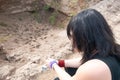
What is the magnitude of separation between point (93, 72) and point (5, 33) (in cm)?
290

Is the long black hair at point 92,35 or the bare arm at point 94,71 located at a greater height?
the long black hair at point 92,35

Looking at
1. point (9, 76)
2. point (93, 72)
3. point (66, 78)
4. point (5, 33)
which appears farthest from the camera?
point (5, 33)

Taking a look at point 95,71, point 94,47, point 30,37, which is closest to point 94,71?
point 95,71

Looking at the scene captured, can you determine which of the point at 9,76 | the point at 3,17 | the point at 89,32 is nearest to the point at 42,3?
the point at 3,17

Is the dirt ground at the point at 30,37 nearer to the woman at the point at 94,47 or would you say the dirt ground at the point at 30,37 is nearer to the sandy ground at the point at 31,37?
the sandy ground at the point at 31,37

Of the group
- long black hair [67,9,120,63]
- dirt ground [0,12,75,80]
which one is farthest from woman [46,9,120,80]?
dirt ground [0,12,75,80]

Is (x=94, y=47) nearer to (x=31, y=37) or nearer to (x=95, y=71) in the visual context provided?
(x=95, y=71)

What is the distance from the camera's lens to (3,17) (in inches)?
197

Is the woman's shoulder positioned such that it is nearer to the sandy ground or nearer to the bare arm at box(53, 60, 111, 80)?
the bare arm at box(53, 60, 111, 80)

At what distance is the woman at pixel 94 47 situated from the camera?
189 centimetres

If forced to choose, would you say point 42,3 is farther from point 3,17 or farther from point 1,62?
point 1,62

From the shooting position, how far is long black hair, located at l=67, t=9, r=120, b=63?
6.37 feet

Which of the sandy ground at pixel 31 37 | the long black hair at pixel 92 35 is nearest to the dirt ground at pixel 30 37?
the sandy ground at pixel 31 37

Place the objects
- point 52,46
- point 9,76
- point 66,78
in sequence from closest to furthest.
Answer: point 66,78 → point 9,76 → point 52,46
